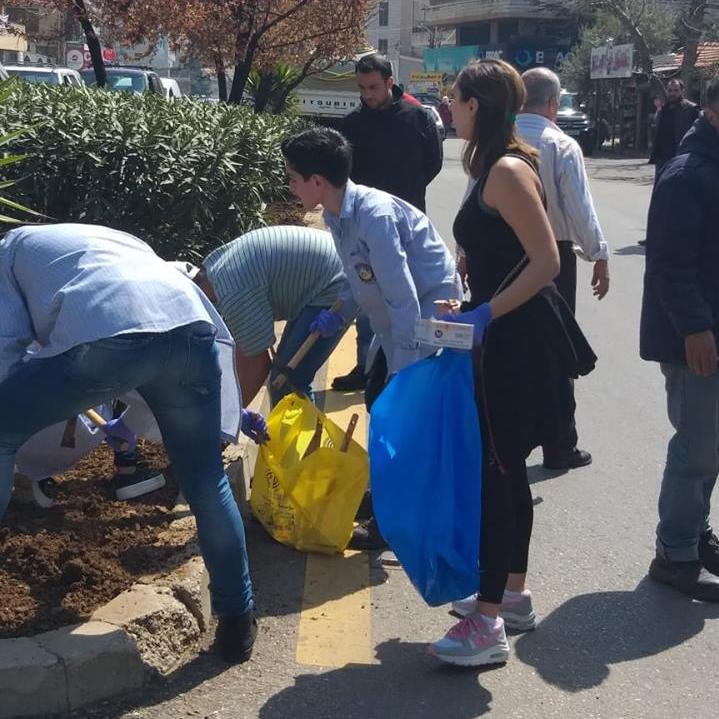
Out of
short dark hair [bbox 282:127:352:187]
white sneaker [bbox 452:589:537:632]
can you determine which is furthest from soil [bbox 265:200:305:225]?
white sneaker [bbox 452:589:537:632]

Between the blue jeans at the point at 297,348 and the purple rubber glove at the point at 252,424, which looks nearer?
the purple rubber glove at the point at 252,424

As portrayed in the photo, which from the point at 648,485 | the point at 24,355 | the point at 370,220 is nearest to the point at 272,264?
the point at 370,220

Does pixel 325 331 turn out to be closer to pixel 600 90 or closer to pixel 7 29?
pixel 7 29

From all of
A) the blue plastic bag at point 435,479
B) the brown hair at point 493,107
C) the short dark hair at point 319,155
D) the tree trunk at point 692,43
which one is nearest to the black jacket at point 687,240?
the brown hair at point 493,107

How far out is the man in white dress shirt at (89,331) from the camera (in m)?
3.29

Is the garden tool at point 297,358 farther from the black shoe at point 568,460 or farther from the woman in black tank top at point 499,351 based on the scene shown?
the black shoe at point 568,460

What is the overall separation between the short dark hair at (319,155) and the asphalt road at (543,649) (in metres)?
1.54

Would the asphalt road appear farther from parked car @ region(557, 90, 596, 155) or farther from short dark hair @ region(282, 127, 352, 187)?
parked car @ region(557, 90, 596, 155)

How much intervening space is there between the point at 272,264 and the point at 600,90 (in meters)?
38.5

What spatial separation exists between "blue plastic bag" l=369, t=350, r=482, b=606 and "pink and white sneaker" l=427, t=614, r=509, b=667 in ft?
0.34

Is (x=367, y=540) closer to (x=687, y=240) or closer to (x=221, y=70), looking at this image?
(x=687, y=240)

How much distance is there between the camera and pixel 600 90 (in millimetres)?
41469

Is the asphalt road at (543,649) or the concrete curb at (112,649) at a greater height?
the concrete curb at (112,649)

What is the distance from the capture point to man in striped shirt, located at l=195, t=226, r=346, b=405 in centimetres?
496
